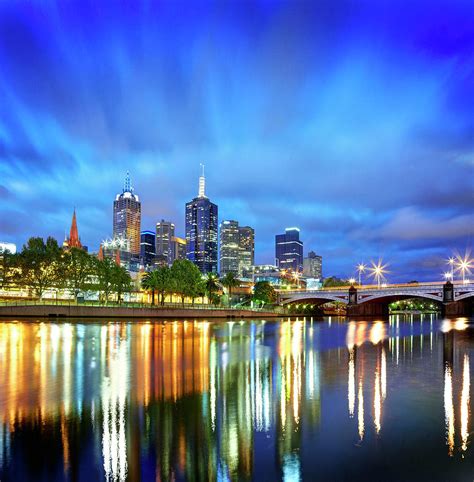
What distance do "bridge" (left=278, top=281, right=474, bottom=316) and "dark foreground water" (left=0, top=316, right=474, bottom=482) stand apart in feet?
369

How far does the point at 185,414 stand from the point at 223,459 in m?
4.70

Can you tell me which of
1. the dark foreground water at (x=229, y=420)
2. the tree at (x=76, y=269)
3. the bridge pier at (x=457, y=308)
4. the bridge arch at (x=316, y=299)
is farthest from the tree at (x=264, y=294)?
the dark foreground water at (x=229, y=420)

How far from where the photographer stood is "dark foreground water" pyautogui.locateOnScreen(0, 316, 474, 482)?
39.8ft

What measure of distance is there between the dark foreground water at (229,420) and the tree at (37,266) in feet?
249

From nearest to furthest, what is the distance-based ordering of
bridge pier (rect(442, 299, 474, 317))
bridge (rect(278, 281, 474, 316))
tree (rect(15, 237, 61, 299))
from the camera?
tree (rect(15, 237, 61, 299)), bridge (rect(278, 281, 474, 316)), bridge pier (rect(442, 299, 474, 317))

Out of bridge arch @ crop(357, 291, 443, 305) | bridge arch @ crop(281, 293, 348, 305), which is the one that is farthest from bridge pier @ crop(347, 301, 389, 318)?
bridge arch @ crop(281, 293, 348, 305)

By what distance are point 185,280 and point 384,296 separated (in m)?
63.3

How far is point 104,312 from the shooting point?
9575cm

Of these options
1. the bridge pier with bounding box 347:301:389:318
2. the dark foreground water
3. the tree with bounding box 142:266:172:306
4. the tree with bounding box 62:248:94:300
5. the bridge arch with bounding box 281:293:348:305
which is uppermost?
the tree with bounding box 62:248:94:300

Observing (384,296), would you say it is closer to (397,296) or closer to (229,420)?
(397,296)

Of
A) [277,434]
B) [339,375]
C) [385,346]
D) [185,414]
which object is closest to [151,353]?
[339,375]

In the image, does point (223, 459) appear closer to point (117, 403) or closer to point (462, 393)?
point (117, 403)

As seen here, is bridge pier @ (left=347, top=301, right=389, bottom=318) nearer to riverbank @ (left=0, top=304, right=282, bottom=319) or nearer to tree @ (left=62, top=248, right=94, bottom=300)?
riverbank @ (left=0, top=304, right=282, bottom=319)

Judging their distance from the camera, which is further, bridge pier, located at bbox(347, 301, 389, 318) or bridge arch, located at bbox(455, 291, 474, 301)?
bridge pier, located at bbox(347, 301, 389, 318)
